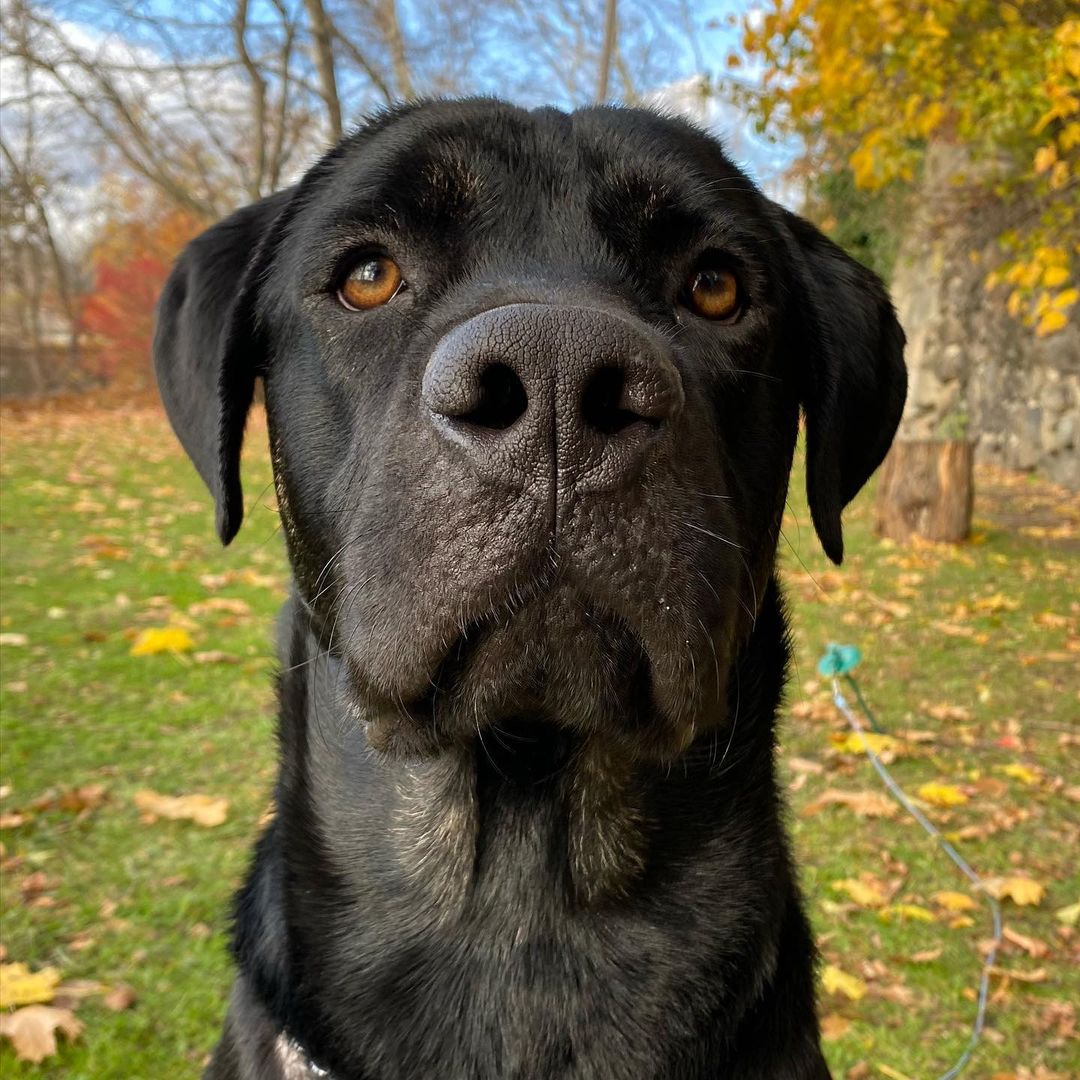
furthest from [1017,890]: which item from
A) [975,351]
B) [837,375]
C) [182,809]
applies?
[975,351]

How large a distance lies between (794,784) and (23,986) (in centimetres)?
327

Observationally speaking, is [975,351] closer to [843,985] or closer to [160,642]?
[160,642]

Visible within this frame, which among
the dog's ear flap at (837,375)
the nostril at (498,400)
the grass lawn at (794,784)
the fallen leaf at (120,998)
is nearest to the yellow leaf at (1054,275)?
A: the grass lawn at (794,784)

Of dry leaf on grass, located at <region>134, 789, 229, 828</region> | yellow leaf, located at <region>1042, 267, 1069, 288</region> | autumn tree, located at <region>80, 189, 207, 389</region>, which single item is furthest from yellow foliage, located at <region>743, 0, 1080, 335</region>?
autumn tree, located at <region>80, 189, 207, 389</region>

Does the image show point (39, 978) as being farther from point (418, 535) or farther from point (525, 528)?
point (525, 528)

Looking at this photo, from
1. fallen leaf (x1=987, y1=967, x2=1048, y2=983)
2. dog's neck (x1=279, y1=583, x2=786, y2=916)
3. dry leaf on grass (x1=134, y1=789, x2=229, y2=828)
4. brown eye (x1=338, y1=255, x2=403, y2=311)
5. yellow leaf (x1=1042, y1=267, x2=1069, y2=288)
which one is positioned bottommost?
fallen leaf (x1=987, y1=967, x2=1048, y2=983)

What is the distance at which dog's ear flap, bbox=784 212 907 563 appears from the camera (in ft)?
7.56

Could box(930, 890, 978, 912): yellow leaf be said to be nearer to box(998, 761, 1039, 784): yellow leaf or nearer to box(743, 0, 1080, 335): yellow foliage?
box(998, 761, 1039, 784): yellow leaf

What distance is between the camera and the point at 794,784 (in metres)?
4.59

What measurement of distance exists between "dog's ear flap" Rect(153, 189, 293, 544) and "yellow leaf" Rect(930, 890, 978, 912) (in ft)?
9.93

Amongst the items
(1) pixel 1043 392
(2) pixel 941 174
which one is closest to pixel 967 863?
(1) pixel 1043 392

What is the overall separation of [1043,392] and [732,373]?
43.0ft

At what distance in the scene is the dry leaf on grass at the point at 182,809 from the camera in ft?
12.7

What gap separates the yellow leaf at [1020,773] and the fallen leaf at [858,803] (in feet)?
2.26
